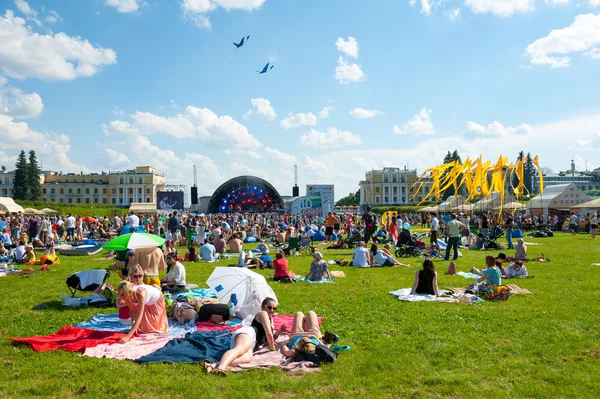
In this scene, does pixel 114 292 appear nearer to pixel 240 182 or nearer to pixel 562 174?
pixel 240 182

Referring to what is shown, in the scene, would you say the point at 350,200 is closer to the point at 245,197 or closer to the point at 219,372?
the point at 245,197

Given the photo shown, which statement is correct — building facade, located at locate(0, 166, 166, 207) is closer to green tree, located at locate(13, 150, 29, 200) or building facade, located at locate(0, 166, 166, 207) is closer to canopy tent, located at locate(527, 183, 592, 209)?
green tree, located at locate(13, 150, 29, 200)

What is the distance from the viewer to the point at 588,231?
27500 millimetres

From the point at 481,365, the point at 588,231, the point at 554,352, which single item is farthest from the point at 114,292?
the point at 588,231

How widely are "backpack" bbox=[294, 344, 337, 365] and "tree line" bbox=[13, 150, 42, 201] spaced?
78.5m

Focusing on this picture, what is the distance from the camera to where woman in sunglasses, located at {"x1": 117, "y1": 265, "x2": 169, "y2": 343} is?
6.10 m

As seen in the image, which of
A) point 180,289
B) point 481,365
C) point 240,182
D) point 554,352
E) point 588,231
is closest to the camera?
point 481,365

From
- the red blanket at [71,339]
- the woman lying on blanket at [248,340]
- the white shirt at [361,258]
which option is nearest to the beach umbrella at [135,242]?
the red blanket at [71,339]

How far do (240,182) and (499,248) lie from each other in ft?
168

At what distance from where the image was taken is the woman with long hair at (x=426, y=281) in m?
8.64

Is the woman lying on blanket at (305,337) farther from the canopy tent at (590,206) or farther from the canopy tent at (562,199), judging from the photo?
the canopy tent at (562,199)

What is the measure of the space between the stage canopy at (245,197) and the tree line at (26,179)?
28020mm

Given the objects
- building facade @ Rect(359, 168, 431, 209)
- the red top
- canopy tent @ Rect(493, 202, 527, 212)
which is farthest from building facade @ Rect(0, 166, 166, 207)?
the red top

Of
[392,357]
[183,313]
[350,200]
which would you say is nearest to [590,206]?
[392,357]
